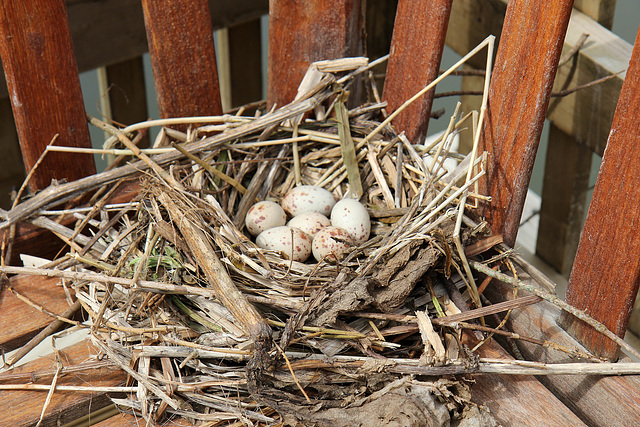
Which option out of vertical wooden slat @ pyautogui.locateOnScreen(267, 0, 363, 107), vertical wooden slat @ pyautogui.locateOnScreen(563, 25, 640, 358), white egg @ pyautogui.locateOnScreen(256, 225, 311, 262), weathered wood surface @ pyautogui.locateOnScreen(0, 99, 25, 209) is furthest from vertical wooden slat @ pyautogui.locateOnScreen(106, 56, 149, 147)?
vertical wooden slat @ pyautogui.locateOnScreen(563, 25, 640, 358)

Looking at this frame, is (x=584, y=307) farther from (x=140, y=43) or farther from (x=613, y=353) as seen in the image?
(x=140, y=43)

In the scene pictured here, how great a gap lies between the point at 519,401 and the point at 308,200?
0.77 meters

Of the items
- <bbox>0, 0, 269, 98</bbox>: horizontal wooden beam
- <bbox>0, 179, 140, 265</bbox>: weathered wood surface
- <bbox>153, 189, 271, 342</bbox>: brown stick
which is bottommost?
<bbox>0, 179, 140, 265</bbox>: weathered wood surface

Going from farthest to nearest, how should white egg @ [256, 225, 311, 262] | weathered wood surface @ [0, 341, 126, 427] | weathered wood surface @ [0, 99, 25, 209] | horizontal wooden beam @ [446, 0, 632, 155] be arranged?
1. weathered wood surface @ [0, 99, 25, 209]
2. horizontal wooden beam @ [446, 0, 632, 155]
3. white egg @ [256, 225, 311, 262]
4. weathered wood surface @ [0, 341, 126, 427]

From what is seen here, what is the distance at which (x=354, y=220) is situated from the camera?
5.58 feet

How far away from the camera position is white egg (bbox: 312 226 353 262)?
1.63 metres

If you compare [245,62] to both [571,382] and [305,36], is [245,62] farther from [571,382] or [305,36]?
[571,382]

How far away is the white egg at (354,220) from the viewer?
1700 mm

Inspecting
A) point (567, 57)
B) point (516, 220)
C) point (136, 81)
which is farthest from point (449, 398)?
→ point (136, 81)

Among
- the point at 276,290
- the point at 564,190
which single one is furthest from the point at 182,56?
the point at 564,190

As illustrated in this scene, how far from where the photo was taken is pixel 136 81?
285 cm

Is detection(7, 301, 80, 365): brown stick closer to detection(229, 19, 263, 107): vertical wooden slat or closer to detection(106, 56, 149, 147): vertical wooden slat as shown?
detection(106, 56, 149, 147): vertical wooden slat

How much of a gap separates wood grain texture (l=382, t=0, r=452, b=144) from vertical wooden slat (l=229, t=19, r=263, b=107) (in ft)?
4.19

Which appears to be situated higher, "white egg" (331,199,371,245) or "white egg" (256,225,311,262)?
"white egg" (331,199,371,245)
